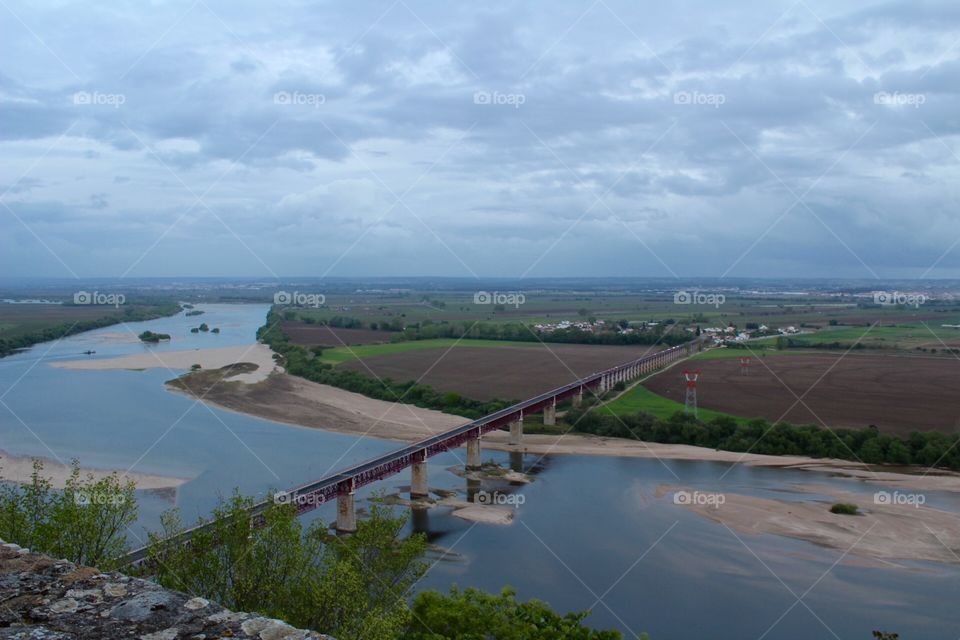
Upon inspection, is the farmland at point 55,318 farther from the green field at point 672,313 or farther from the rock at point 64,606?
the rock at point 64,606

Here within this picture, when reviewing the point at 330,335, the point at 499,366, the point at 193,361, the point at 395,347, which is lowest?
the point at 499,366

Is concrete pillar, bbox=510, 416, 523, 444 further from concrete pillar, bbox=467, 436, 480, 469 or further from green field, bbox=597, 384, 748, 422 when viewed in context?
green field, bbox=597, 384, 748, 422

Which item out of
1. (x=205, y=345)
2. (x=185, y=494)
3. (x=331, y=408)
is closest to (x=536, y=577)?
(x=185, y=494)

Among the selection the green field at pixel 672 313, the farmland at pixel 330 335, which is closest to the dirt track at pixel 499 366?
the farmland at pixel 330 335

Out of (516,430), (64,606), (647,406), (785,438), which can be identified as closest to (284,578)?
(64,606)

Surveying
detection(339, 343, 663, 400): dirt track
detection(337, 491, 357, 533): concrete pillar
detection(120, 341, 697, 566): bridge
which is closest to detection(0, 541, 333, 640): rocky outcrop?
detection(120, 341, 697, 566): bridge

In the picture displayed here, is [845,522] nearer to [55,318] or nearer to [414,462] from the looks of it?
[414,462]
